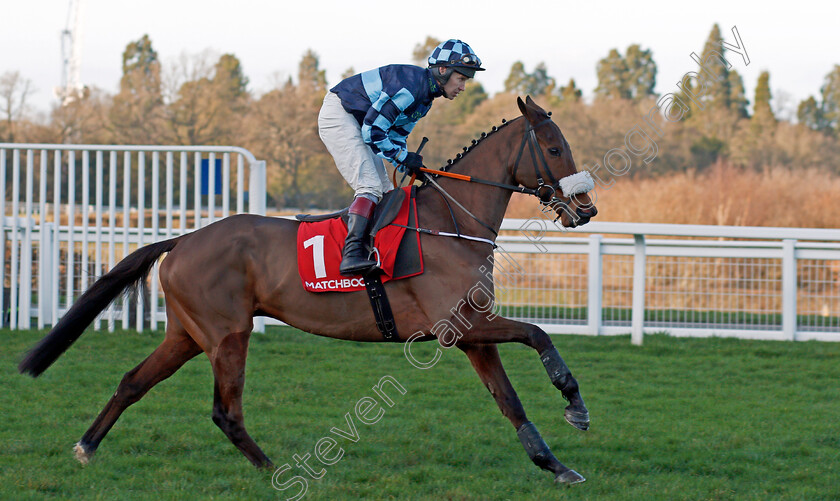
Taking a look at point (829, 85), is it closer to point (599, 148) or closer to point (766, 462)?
point (599, 148)

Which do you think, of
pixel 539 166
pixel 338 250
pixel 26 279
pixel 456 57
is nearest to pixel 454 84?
pixel 456 57

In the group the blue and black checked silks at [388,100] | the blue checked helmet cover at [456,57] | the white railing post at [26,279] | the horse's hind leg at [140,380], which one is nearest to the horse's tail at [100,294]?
the horse's hind leg at [140,380]

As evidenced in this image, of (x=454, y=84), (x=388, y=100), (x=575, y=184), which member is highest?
(x=454, y=84)

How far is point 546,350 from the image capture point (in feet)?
13.2

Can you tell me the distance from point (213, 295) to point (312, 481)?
3.66ft

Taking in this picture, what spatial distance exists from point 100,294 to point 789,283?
6465 mm

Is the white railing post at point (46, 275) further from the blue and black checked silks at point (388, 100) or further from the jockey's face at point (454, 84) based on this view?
the jockey's face at point (454, 84)

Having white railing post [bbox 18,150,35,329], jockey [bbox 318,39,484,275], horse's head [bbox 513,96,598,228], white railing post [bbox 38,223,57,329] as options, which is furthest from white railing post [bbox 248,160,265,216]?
horse's head [bbox 513,96,598,228]

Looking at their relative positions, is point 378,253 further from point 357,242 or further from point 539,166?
point 539,166

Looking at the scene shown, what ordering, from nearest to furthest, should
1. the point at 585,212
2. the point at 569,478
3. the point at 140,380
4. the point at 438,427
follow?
the point at 569,478
the point at 585,212
the point at 140,380
the point at 438,427

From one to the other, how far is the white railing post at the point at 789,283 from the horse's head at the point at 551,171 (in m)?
4.89

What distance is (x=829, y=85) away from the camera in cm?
5509

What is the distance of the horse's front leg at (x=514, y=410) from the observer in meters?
4.14

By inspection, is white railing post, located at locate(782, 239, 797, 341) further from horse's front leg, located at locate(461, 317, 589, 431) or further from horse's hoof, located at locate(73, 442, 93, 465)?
horse's hoof, located at locate(73, 442, 93, 465)
